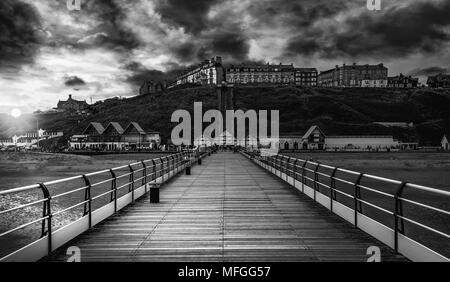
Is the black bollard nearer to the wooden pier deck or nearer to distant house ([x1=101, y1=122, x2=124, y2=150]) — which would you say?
the wooden pier deck

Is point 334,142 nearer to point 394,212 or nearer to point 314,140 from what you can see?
point 314,140

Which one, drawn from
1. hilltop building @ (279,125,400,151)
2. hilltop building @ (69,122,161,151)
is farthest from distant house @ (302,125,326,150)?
hilltop building @ (69,122,161,151)

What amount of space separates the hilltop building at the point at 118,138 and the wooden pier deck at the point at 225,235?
13667 centimetres

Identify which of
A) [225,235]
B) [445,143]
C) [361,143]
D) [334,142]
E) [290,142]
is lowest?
[445,143]

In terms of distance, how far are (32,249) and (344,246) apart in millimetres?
5770

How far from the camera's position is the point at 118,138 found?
153 m

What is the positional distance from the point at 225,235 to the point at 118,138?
483 ft

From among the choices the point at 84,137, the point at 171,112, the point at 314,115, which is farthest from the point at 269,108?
the point at 84,137

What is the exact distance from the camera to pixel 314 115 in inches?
7421

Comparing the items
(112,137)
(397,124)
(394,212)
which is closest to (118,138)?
(112,137)

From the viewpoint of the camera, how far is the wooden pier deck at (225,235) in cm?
816

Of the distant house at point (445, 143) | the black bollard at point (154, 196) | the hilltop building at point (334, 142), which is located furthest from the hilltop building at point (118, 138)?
the black bollard at point (154, 196)

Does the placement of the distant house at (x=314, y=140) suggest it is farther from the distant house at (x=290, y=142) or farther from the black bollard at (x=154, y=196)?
the black bollard at (x=154, y=196)
